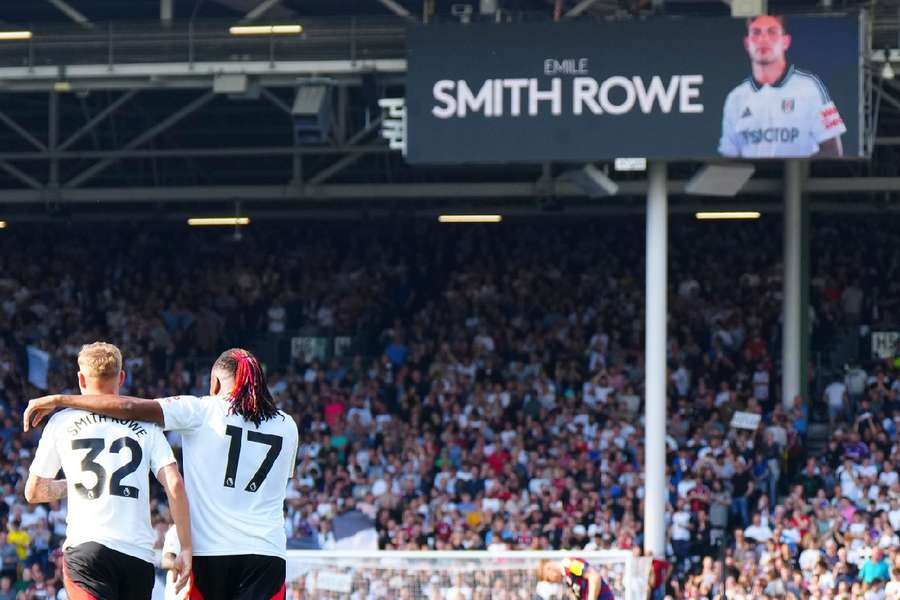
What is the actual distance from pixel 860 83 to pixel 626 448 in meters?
5.89

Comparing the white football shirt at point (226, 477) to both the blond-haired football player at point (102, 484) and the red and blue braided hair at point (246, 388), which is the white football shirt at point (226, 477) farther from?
the blond-haired football player at point (102, 484)

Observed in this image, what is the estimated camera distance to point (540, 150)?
2081cm

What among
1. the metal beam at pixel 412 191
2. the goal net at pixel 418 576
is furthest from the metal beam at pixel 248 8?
the goal net at pixel 418 576

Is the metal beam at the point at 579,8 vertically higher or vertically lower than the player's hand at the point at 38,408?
higher

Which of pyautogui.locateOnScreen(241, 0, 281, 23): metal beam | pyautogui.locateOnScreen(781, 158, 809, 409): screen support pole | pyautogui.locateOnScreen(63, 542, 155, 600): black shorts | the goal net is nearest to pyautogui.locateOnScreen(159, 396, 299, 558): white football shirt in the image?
pyautogui.locateOnScreen(63, 542, 155, 600): black shorts

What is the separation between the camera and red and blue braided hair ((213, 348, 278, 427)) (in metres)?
6.42

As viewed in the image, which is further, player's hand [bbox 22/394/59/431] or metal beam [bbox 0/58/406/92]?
metal beam [bbox 0/58/406/92]

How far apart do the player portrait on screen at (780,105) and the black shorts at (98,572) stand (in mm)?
14966

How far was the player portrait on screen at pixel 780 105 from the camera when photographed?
20250 mm

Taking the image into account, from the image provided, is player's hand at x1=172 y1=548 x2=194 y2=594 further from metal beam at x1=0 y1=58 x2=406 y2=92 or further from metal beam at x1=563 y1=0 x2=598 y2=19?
metal beam at x1=563 y1=0 x2=598 y2=19

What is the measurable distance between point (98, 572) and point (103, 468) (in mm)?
386

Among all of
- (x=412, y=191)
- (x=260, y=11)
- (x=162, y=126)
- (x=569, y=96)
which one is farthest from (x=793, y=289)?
(x=162, y=126)

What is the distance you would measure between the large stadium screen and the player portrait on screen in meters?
0.01

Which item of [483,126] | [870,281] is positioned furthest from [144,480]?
[870,281]
